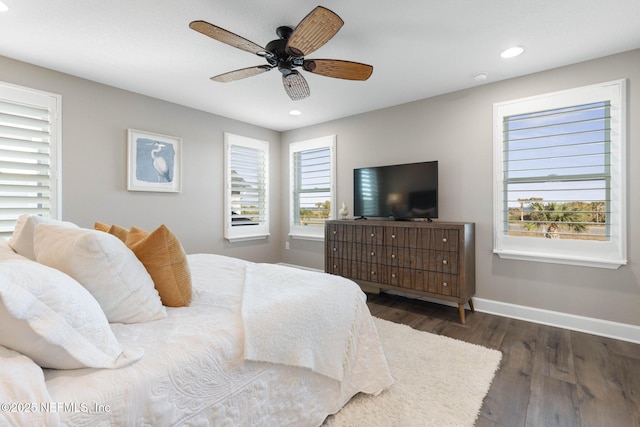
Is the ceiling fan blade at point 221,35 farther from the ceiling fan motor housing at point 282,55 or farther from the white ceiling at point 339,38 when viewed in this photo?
the white ceiling at point 339,38

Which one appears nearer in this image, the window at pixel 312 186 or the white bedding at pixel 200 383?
the white bedding at pixel 200 383

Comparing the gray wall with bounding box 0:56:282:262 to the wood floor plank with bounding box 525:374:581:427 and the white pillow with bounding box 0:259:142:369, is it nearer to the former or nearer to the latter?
the white pillow with bounding box 0:259:142:369

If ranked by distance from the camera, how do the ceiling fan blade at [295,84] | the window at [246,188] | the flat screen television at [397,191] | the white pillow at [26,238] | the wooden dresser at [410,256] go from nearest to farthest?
the white pillow at [26,238], the ceiling fan blade at [295,84], the wooden dresser at [410,256], the flat screen television at [397,191], the window at [246,188]

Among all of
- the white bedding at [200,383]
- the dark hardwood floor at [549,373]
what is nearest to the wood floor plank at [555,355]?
the dark hardwood floor at [549,373]

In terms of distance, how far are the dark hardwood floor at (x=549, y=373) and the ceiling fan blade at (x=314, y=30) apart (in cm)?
234

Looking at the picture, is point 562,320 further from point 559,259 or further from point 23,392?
point 23,392

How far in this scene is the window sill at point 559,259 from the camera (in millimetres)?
2502

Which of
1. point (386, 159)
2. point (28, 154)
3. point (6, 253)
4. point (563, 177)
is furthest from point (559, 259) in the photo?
point (28, 154)

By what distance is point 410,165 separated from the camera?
11.4 ft

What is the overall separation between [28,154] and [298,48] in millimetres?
2729

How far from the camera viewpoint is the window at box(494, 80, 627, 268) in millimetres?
2500

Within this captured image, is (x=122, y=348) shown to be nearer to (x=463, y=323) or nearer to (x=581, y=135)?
(x=463, y=323)

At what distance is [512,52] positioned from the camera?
2.46 metres

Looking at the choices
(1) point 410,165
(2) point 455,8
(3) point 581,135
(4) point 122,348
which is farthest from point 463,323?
(4) point 122,348
